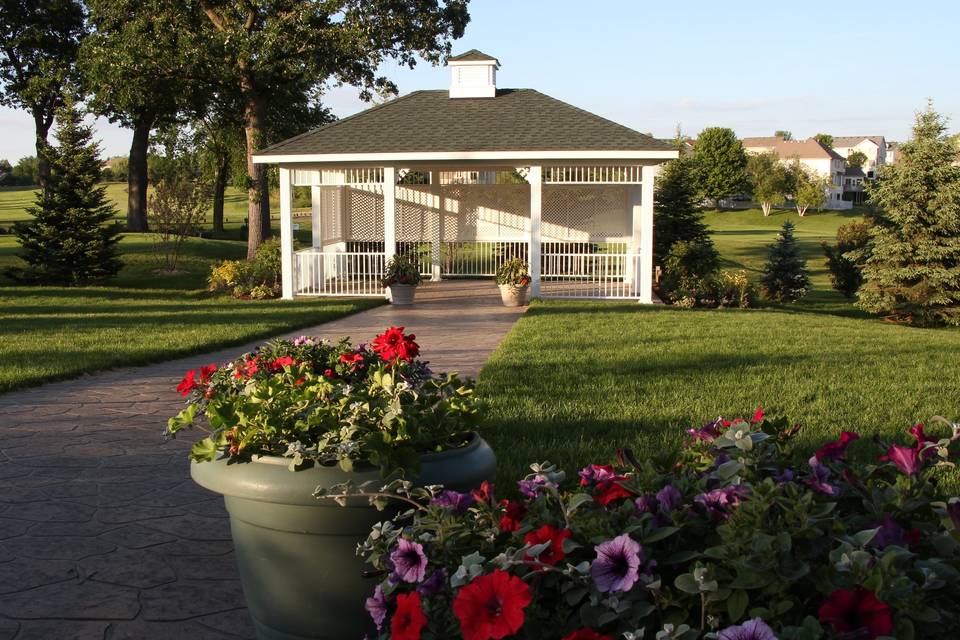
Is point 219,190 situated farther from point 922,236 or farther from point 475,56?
point 922,236

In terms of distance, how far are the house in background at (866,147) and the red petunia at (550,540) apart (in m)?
143

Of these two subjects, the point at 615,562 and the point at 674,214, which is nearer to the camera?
the point at 615,562

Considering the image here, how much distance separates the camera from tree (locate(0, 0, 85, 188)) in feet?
93.3

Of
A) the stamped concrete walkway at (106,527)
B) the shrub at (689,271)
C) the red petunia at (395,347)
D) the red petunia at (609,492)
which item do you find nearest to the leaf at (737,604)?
the red petunia at (609,492)

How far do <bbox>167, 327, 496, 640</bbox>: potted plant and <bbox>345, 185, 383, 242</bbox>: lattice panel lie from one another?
17697 mm

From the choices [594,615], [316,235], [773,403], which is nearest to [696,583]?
[594,615]

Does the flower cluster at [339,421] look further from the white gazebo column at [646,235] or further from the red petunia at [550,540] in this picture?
the white gazebo column at [646,235]

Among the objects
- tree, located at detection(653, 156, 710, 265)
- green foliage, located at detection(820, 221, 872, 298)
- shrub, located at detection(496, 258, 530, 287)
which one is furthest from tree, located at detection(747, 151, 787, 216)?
shrub, located at detection(496, 258, 530, 287)

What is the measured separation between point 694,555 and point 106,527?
3.49 meters

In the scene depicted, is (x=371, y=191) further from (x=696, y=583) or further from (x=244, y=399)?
(x=696, y=583)

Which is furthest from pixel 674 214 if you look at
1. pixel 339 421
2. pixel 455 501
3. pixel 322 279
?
pixel 455 501

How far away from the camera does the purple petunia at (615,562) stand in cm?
192

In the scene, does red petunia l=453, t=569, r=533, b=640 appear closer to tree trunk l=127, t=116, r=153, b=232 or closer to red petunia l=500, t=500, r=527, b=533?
red petunia l=500, t=500, r=527, b=533

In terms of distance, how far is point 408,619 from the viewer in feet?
6.70
